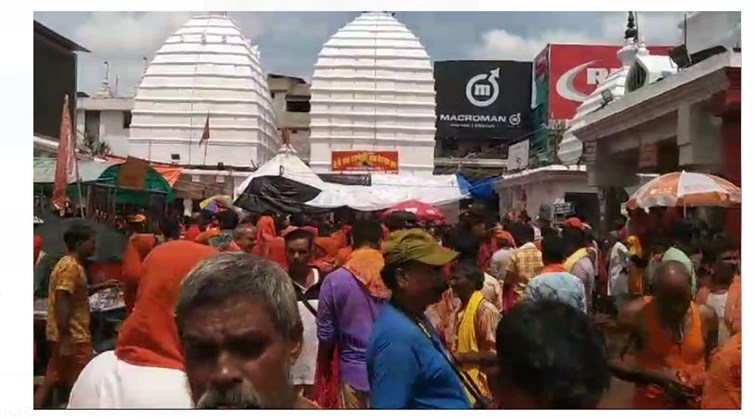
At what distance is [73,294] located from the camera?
4.67 metres

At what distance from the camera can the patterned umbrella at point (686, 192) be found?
5.68 meters

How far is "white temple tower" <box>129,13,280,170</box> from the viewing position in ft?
57.1

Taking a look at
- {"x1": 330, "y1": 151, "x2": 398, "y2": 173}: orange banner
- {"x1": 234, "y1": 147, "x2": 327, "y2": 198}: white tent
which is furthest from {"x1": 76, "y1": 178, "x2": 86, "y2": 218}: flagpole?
{"x1": 330, "y1": 151, "x2": 398, "y2": 173}: orange banner

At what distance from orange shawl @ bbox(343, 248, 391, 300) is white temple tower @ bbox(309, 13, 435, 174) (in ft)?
43.3

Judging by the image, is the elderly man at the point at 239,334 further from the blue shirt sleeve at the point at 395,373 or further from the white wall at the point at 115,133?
the white wall at the point at 115,133

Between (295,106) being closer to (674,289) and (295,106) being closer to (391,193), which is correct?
(391,193)

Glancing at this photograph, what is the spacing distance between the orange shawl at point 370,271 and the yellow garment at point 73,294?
1.42m

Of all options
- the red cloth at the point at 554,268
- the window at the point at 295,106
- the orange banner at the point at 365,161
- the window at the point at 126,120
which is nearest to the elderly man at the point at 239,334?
the red cloth at the point at 554,268

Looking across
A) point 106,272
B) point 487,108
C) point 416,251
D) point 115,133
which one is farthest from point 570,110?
point 416,251

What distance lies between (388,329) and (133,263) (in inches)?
95.7

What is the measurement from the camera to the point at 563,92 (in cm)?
2575
